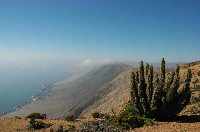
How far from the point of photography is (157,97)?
41750 millimetres

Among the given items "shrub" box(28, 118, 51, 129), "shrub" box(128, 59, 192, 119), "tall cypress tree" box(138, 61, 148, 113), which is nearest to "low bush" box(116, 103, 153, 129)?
"shrub" box(128, 59, 192, 119)

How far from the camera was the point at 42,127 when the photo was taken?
37438mm

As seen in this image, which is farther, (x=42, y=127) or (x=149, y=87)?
(x=149, y=87)

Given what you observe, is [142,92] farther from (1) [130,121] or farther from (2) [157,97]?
(1) [130,121]

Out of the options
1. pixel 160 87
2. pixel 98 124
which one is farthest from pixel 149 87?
pixel 98 124

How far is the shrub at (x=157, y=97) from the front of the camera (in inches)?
1641

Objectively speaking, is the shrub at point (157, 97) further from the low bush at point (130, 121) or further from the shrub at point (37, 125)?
the shrub at point (37, 125)

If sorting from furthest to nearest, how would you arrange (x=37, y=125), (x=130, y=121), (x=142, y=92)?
(x=142, y=92)
(x=37, y=125)
(x=130, y=121)

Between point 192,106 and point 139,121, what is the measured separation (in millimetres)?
19426

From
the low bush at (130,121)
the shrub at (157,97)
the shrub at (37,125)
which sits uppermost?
the shrub at (157,97)

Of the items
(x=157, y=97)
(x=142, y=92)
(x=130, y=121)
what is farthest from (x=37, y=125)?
(x=157, y=97)

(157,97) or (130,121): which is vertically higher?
(157,97)

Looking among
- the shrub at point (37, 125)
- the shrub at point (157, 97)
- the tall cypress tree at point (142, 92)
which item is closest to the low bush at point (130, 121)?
the shrub at point (157, 97)

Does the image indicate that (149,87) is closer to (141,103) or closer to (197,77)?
(141,103)
